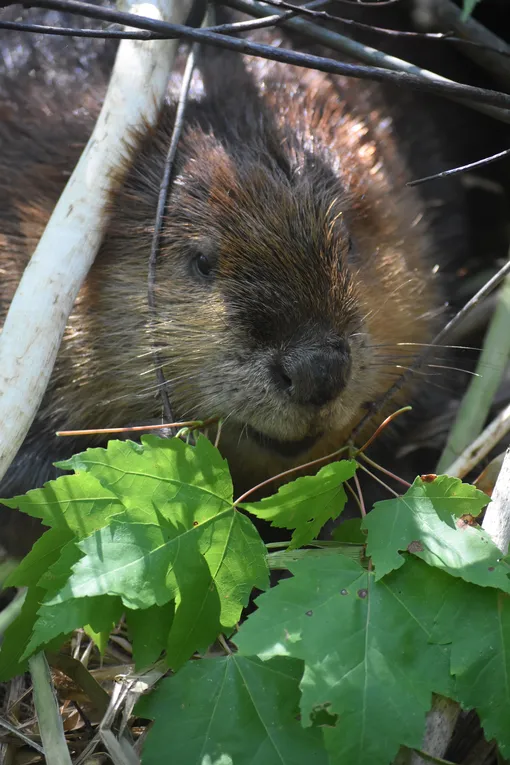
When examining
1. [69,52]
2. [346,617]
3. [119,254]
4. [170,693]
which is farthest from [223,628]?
[69,52]

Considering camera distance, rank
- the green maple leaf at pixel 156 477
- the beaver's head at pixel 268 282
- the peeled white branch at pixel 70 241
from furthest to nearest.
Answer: the beaver's head at pixel 268 282 < the peeled white branch at pixel 70 241 < the green maple leaf at pixel 156 477

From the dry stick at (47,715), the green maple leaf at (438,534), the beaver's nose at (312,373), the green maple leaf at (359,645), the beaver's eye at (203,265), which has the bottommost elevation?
the dry stick at (47,715)

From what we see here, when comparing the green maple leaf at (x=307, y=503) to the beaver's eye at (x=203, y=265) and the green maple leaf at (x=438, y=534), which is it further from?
the beaver's eye at (x=203, y=265)

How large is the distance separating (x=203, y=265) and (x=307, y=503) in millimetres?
942

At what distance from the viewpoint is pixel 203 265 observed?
2.70 metres

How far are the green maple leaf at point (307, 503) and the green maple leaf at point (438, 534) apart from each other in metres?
0.14

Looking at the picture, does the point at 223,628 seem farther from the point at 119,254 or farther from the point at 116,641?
the point at 119,254

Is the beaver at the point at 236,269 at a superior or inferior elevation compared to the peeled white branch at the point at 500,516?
superior

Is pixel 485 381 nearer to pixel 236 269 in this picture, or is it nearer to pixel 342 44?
pixel 236 269

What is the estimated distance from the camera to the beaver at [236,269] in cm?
246

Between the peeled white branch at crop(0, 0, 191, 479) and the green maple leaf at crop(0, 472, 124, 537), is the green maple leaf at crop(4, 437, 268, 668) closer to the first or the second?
the green maple leaf at crop(0, 472, 124, 537)

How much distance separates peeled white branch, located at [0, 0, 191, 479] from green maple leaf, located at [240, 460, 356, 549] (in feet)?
2.24

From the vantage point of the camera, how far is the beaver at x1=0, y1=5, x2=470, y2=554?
8.09 ft

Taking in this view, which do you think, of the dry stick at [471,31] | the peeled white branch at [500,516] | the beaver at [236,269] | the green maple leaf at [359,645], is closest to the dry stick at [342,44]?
the beaver at [236,269]
